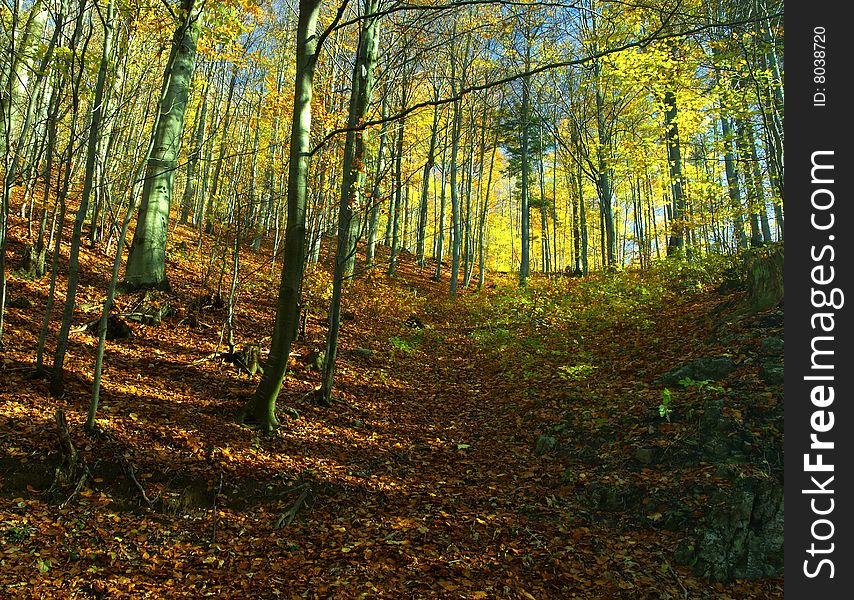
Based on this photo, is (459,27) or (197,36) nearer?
(197,36)

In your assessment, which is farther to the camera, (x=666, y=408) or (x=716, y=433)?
(x=666, y=408)

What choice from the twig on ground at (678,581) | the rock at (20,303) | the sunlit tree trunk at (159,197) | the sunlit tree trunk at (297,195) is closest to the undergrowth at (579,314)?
the twig on ground at (678,581)

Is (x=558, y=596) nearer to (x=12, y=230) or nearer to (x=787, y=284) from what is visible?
(x=787, y=284)

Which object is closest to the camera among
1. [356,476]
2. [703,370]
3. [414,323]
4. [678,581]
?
[678,581]

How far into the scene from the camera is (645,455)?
5148 mm

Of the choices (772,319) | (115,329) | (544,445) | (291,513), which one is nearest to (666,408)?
(544,445)

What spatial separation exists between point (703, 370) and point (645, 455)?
1939 millimetres

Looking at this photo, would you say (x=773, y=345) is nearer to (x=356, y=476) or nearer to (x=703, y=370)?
(x=703, y=370)

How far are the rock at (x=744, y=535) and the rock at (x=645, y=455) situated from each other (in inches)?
37.4

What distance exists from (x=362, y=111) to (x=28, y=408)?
6.24m

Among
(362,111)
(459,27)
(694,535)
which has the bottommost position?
(694,535)

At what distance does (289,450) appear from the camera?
17.4 feet

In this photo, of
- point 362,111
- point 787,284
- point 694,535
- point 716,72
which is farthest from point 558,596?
point 716,72

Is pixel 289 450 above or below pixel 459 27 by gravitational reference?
below
